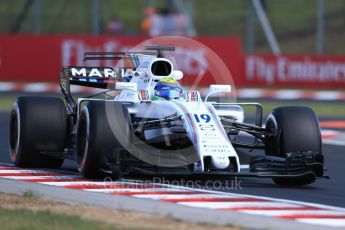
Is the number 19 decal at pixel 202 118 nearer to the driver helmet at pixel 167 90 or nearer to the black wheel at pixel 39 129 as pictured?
the driver helmet at pixel 167 90

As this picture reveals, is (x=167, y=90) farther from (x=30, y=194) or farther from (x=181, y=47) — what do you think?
(x=181, y=47)

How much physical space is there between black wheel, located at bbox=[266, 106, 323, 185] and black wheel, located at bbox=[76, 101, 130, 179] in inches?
72.3

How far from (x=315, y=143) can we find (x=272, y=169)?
63 cm

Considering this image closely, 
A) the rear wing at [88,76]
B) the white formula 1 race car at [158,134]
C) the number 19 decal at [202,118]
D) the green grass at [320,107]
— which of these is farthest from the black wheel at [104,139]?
the green grass at [320,107]

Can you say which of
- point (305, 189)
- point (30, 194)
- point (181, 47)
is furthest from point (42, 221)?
point (181, 47)

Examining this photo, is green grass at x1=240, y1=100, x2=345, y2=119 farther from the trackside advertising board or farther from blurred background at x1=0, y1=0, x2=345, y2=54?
blurred background at x1=0, y1=0, x2=345, y2=54

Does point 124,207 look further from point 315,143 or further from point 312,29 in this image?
point 312,29

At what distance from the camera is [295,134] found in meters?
11.6

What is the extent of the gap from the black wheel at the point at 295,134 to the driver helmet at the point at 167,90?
1.22 m

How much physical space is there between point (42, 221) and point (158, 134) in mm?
3372

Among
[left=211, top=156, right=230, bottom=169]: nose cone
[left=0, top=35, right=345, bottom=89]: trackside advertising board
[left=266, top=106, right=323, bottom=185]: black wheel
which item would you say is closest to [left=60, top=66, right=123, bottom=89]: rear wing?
[left=266, top=106, right=323, bottom=185]: black wheel

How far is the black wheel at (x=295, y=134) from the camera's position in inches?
454

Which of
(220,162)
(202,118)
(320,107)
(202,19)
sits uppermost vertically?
(202,19)

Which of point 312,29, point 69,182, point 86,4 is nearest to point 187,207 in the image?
point 69,182
